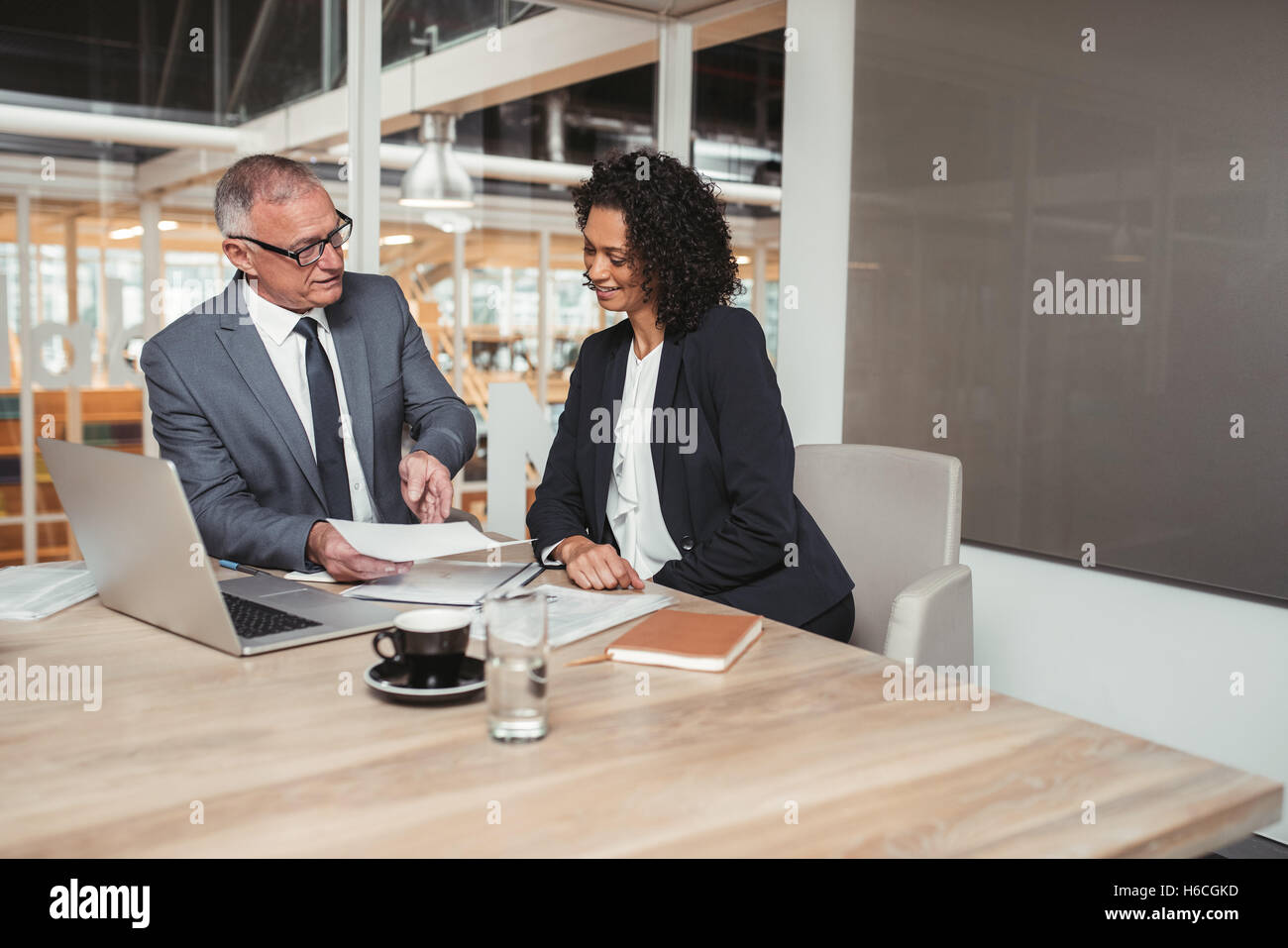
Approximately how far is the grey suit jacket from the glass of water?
908 millimetres

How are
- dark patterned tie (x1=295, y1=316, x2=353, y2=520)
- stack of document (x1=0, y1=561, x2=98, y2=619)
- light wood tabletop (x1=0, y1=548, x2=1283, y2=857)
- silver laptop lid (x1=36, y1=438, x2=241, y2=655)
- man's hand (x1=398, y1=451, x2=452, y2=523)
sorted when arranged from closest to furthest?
light wood tabletop (x1=0, y1=548, x2=1283, y2=857), silver laptop lid (x1=36, y1=438, x2=241, y2=655), stack of document (x1=0, y1=561, x2=98, y2=619), man's hand (x1=398, y1=451, x2=452, y2=523), dark patterned tie (x1=295, y1=316, x2=353, y2=520)

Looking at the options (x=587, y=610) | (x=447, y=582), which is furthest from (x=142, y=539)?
(x=587, y=610)

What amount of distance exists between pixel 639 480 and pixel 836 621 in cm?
52

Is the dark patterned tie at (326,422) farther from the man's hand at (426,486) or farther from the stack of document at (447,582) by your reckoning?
the stack of document at (447,582)

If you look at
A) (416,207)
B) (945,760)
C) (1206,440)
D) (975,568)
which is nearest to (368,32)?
(416,207)

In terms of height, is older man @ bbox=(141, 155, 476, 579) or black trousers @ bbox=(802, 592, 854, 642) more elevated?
older man @ bbox=(141, 155, 476, 579)

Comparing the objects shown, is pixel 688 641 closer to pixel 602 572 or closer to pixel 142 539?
pixel 602 572

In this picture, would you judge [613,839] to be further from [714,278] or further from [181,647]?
[714,278]

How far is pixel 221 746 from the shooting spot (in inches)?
43.8

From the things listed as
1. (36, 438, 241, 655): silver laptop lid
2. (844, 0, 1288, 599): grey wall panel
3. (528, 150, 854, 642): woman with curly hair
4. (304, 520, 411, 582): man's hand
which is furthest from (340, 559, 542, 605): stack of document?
(844, 0, 1288, 599): grey wall panel

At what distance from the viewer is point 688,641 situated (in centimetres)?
145

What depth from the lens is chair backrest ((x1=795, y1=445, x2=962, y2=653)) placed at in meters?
2.17

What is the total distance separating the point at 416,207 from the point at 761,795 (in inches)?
123

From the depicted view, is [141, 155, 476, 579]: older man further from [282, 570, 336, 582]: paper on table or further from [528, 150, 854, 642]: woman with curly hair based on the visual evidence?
[528, 150, 854, 642]: woman with curly hair
